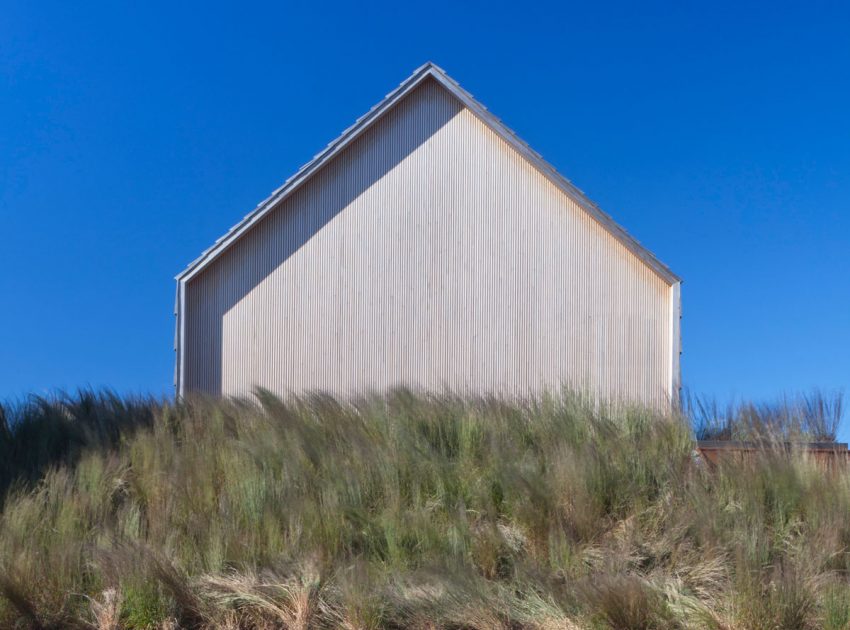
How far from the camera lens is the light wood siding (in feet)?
55.7

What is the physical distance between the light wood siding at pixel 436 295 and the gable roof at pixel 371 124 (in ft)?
0.66

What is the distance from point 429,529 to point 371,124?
413 inches

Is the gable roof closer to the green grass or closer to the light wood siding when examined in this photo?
the light wood siding

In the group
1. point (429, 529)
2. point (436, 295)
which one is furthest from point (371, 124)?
point (429, 529)

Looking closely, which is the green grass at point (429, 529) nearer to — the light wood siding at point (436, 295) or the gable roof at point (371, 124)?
the light wood siding at point (436, 295)

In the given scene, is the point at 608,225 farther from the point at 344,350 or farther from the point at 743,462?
the point at 743,462

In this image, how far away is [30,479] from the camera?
11.6 m

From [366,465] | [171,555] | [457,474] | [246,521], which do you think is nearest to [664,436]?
[457,474]

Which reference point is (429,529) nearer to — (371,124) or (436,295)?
(436,295)

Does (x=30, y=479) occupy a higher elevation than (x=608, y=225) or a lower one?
lower

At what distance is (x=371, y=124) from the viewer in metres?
17.5

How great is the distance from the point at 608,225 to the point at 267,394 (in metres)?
7.31

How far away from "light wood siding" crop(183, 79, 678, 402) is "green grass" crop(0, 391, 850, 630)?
15.1ft

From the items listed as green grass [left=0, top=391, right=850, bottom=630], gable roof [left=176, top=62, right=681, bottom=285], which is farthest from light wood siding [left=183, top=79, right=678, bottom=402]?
green grass [left=0, top=391, right=850, bottom=630]
